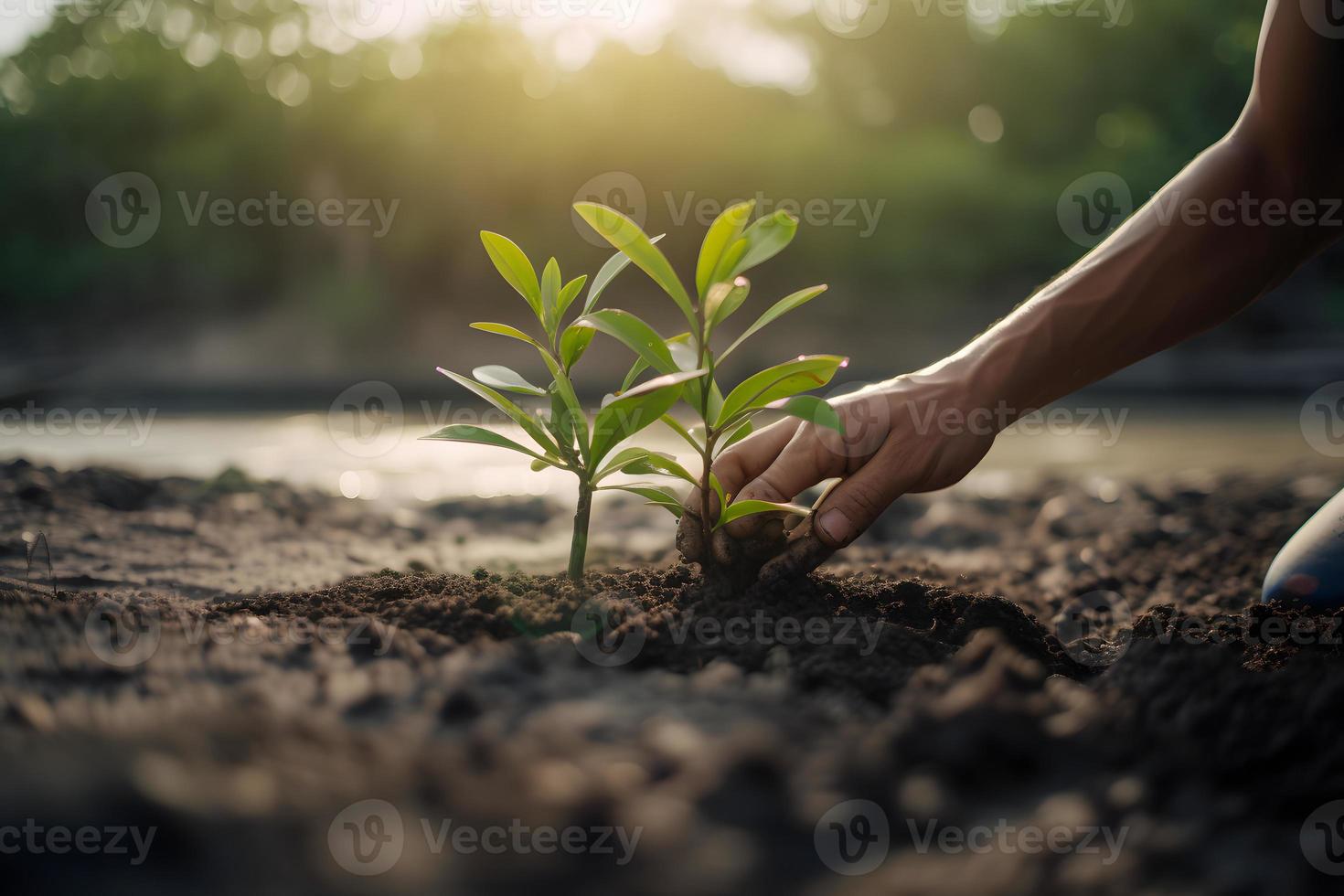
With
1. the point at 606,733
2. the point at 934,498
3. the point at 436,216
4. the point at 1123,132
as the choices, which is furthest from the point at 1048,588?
the point at 1123,132

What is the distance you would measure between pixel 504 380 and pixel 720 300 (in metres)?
0.42

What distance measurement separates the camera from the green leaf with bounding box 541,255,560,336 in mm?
1552

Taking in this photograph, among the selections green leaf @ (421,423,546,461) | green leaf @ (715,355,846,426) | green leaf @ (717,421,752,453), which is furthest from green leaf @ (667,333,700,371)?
green leaf @ (421,423,546,461)

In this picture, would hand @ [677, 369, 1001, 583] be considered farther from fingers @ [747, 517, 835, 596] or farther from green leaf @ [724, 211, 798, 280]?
green leaf @ [724, 211, 798, 280]

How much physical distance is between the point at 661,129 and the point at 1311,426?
30.2 feet

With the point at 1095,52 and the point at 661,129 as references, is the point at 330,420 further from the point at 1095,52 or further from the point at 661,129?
the point at 1095,52

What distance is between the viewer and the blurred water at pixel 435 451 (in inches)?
151

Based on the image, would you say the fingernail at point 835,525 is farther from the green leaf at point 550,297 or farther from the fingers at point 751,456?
the green leaf at point 550,297

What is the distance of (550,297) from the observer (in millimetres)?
1574

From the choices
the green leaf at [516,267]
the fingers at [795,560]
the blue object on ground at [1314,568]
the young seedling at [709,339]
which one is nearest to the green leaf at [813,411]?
the young seedling at [709,339]

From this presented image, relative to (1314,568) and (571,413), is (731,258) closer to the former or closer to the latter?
(571,413)

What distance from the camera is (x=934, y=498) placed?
3.52 m

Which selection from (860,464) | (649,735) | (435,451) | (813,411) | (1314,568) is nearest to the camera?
(649,735)

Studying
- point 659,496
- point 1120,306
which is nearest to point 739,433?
point 659,496
